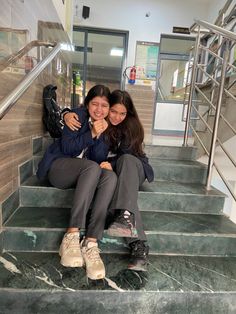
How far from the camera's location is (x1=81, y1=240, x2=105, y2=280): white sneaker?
3.40 ft

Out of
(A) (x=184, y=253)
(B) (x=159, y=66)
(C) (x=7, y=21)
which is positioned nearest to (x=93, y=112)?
(C) (x=7, y=21)

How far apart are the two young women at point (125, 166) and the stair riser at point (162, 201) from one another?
0.18 m

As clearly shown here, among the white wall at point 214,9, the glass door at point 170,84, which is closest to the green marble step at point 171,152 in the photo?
the glass door at point 170,84

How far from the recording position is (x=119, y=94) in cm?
140

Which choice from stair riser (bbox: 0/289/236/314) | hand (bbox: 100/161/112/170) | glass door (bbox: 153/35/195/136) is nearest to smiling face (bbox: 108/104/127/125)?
hand (bbox: 100/161/112/170)

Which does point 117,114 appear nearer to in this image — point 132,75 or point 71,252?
point 71,252

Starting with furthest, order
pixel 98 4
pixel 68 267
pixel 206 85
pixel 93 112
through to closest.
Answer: pixel 98 4 < pixel 206 85 < pixel 93 112 < pixel 68 267

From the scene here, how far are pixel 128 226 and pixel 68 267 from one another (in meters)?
0.33

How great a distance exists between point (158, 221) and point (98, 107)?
0.75 meters

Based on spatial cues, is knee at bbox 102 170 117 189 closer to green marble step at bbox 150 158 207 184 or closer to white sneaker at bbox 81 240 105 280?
white sneaker at bbox 81 240 105 280

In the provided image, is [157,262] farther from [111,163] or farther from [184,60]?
[184,60]

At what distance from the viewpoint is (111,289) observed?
995 millimetres

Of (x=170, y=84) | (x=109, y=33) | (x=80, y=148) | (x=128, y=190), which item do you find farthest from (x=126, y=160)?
(x=109, y=33)

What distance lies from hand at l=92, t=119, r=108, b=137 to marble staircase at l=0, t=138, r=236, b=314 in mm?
385
